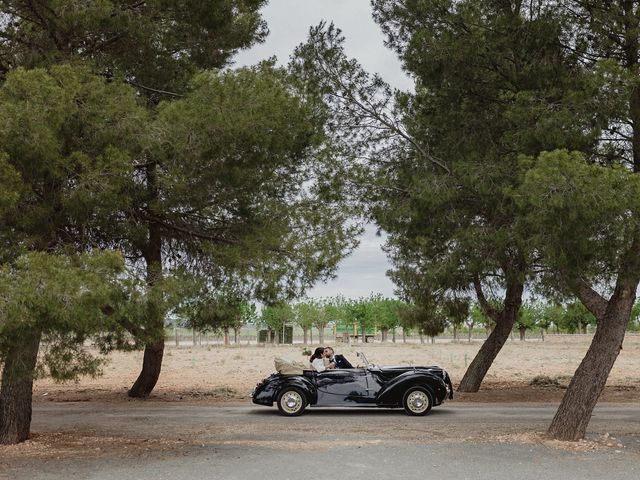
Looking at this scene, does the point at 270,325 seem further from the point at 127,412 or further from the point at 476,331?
the point at 127,412

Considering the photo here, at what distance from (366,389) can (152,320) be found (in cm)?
579

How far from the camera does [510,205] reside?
10672 millimetres

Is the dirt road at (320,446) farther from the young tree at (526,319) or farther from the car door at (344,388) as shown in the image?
the young tree at (526,319)

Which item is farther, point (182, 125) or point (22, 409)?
point (22, 409)

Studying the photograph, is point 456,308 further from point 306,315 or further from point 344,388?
point 306,315

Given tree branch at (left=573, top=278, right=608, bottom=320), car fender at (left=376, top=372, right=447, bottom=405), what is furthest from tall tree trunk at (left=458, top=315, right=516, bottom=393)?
tree branch at (left=573, top=278, right=608, bottom=320)

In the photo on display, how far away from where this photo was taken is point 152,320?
29.8 feet

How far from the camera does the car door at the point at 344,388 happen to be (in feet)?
44.2

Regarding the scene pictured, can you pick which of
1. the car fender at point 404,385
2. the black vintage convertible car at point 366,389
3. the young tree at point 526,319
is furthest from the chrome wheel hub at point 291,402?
the young tree at point 526,319

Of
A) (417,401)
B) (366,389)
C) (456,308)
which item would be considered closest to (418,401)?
(417,401)

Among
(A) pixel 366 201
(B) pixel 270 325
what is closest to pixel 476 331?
(B) pixel 270 325

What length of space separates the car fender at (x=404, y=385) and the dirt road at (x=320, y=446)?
354 mm

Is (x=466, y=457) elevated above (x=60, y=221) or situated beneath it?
situated beneath

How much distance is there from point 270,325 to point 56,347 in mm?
71941
